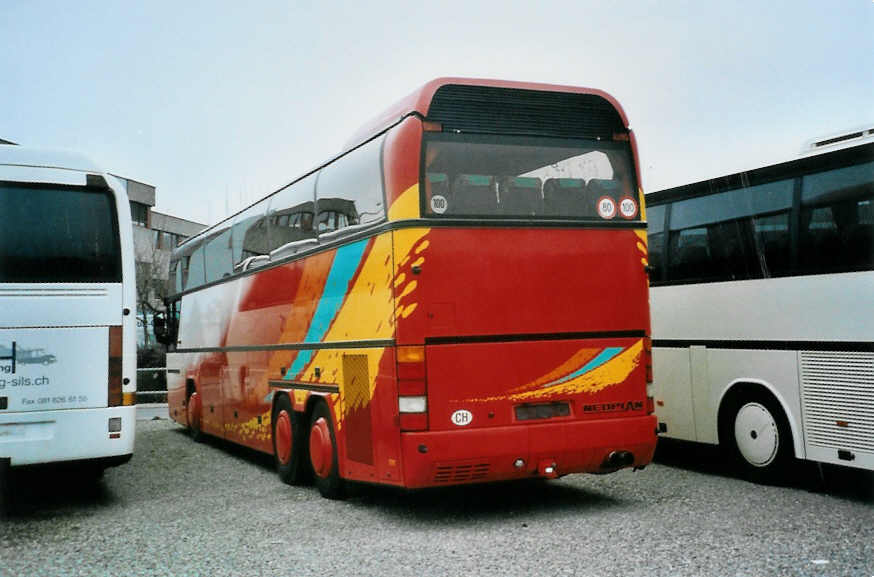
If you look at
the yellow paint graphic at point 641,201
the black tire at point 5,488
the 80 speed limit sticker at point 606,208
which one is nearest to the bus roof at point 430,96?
the yellow paint graphic at point 641,201

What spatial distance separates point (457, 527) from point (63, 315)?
4226mm

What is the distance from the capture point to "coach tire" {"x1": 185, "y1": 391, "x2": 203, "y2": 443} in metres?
16.4

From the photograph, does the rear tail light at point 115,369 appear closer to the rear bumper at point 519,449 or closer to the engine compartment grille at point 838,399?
the rear bumper at point 519,449

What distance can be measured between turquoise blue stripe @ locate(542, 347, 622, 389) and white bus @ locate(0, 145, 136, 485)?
4.13 metres

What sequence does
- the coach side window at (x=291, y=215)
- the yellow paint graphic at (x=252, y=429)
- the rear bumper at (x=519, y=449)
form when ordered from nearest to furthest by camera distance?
the rear bumper at (x=519, y=449) < the coach side window at (x=291, y=215) < the yellow paint graphic at (x=252, y=429)

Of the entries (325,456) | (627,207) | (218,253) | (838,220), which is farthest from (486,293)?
(218,253)

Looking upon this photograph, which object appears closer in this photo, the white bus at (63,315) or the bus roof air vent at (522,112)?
the bus roof air vent at (522,112)

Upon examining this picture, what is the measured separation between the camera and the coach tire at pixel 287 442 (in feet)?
35.5

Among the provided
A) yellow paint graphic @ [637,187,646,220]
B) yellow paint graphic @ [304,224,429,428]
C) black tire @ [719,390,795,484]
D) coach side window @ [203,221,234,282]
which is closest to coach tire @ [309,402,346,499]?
yellow paint graphic @ [304,224,429,428]

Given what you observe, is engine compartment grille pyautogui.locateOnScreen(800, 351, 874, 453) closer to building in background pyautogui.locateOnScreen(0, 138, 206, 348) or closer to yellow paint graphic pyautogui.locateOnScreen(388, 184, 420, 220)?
yellow paint graphic pyautogui.locateOnScreen(388, 184, 420, 220)

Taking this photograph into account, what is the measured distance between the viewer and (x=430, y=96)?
837 cm

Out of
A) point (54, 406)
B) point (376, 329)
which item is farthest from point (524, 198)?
point (54, 406)

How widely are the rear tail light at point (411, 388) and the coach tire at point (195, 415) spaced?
8.95 m

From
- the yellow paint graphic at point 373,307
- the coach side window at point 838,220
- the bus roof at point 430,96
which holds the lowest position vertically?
the yellow paint graphic at point 373,307
